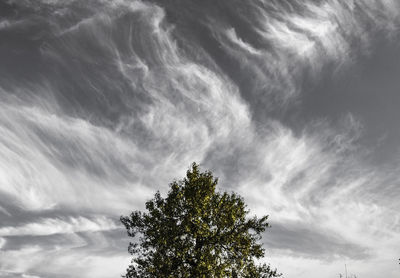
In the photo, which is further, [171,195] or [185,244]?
[171,195]

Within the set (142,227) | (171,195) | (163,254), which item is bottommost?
(163,254)

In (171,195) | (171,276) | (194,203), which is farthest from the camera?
(171,195)

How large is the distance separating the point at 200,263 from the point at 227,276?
2.98 meters

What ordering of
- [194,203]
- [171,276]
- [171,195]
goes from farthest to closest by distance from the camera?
1. [171,195]
2. [194,203]
3. [171,276]

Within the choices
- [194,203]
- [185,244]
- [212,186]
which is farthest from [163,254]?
[212,186]

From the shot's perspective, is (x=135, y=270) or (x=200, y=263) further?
(x=135, y=270)

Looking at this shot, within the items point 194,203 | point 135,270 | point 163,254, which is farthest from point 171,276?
point 194,203

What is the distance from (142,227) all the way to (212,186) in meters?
8.54

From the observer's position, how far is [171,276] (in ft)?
96.3

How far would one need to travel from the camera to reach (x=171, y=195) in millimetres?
34031

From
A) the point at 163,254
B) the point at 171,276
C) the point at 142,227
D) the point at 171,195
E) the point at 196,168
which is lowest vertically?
the point at 171,276

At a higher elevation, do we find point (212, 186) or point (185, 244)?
point (212, 186)

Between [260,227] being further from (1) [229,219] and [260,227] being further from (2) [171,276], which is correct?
(2) [171,276]

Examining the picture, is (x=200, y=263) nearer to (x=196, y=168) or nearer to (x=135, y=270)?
(x=135, y=270)
